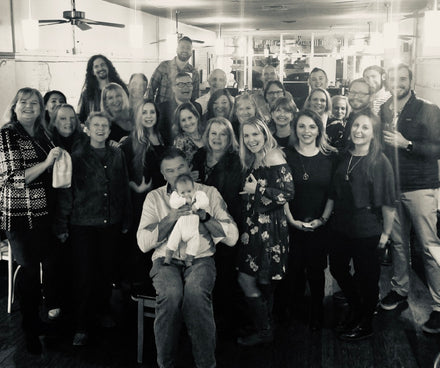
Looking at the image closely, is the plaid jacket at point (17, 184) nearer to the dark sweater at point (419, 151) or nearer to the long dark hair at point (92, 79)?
the long dark hair at point (92, 79)

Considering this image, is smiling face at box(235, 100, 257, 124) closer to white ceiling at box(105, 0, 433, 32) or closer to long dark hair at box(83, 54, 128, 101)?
long dark hair at box(83, 54, 128, 101)

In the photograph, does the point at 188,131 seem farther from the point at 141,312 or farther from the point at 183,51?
the point at 183,51

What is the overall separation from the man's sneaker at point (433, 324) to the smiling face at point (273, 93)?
241 centimetres

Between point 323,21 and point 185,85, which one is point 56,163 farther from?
point 323,21

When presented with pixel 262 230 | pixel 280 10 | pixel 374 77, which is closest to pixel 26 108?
pixel 262 230

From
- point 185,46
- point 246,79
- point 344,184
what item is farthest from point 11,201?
point 246,79

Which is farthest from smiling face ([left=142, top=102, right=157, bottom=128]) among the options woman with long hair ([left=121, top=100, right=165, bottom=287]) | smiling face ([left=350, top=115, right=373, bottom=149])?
smiling face ([left=350, top=115, right=373, bottom=149])

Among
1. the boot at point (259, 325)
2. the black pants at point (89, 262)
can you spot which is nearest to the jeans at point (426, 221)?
the boot at point (259, 325)

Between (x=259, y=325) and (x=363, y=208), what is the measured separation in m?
0.96

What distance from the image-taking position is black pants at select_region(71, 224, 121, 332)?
312 centimetres

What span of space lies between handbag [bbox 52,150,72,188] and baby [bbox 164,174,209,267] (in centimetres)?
64

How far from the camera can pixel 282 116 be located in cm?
354

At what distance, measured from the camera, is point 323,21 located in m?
12.2

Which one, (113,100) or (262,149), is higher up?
(113,100)
